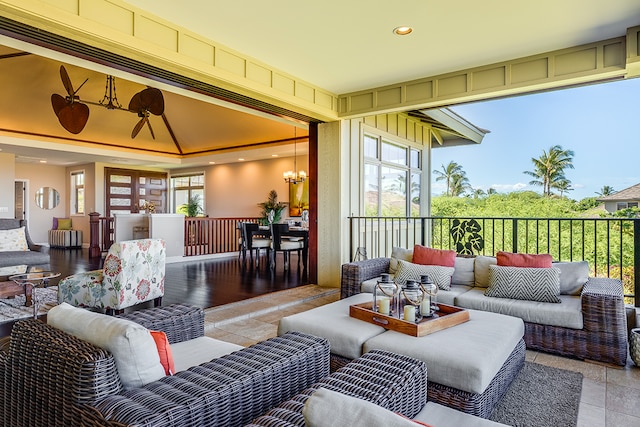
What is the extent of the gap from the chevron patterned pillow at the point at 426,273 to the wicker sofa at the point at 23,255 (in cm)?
580

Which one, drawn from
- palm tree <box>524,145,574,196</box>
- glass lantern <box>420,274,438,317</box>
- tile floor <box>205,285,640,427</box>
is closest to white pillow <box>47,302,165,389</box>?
glass lantern <box>420,274,438,317</box>

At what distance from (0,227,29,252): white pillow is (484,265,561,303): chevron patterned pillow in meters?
7.28

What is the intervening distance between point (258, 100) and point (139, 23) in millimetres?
1717

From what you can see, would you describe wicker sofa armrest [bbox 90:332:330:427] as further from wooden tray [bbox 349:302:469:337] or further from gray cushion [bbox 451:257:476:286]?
gray cushion [bbox 451:257:476:286]

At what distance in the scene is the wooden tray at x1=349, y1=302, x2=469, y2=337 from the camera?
2.55 m

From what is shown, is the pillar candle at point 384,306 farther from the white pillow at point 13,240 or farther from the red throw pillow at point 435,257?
the white pillow at point 13,240

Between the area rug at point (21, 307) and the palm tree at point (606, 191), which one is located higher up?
the palm tree at point (606, 191)

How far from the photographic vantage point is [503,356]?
94.5 inches

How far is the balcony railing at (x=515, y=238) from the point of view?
4.49 meters

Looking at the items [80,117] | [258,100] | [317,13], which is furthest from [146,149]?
[317,13]

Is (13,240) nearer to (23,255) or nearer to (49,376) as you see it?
(23,255)

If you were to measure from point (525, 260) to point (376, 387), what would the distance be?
117 inches

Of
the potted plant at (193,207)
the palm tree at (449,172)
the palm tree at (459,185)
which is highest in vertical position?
the palm tree at (449,172)

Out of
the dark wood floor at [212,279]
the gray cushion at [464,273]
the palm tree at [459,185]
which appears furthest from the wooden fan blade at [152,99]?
the palm tree at [459,185]
